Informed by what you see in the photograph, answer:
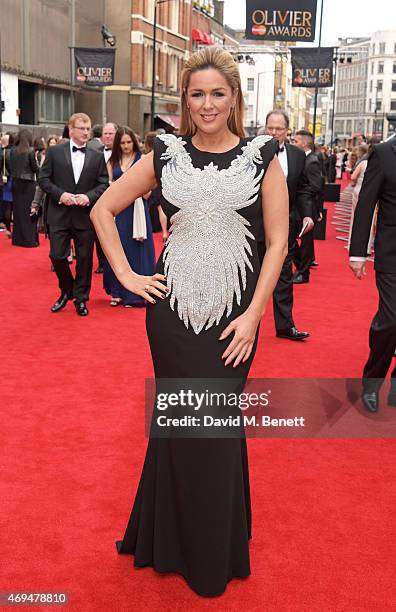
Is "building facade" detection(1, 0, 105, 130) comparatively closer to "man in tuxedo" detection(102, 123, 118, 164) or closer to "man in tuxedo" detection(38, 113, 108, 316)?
"man in tuxedo" detection(102, 123, 118, 164)

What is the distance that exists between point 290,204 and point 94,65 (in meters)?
22.3

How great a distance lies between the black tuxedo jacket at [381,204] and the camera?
498 cm

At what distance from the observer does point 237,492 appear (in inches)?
127

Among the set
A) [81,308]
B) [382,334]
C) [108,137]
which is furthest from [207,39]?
[382,334]

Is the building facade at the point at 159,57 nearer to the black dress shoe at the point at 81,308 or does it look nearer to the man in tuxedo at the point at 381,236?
the black dress shoe at the point at 81,308

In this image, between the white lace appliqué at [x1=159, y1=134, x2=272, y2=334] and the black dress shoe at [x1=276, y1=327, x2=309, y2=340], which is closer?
the white lace appliqué at [x1=159, y1=134, x2=272, y2=334]

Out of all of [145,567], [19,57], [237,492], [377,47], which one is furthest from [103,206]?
[377,47]

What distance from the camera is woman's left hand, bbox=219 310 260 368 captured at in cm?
304

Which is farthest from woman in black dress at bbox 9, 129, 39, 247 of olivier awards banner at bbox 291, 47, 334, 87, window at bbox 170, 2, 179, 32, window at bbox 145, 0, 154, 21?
window at bbox 170, 2, 179, 32

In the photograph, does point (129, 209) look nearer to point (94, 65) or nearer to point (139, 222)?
point (139, 222)

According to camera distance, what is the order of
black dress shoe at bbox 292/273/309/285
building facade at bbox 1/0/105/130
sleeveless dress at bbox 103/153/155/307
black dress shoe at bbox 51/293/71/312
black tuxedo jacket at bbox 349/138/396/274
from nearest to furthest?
black tuxedo jacket at bbox 349/138/396/274, black dress shoe at bbox 51/293/71/312, sleeveless dress at bbox 103/153/155/307, black dress shoe at bbox 292/273/309/285, building facade at bbox 1/0/105/130

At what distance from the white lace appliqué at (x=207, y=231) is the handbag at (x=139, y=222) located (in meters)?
5.74

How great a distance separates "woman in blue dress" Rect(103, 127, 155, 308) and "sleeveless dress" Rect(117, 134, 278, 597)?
565 cm

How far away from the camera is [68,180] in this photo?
8312 millimetres
